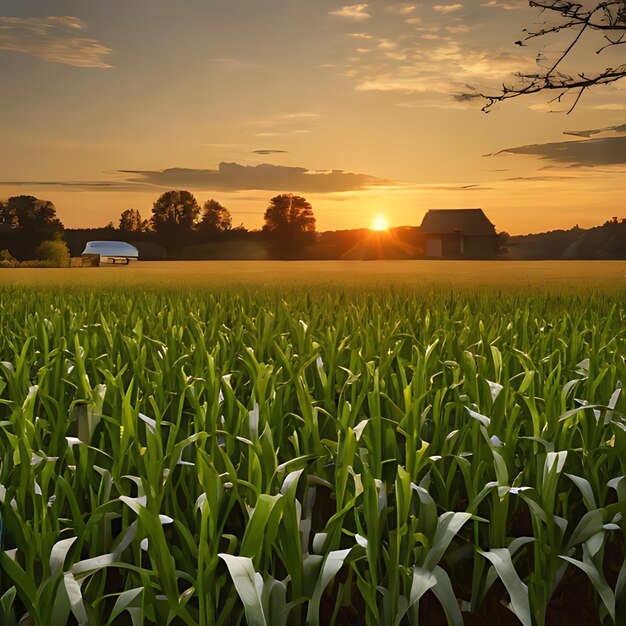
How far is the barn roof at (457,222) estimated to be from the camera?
56.5 meters

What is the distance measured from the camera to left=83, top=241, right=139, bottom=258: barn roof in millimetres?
48216

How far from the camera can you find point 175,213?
52.7 m

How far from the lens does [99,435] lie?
7.72ft

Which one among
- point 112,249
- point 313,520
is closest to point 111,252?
point 112,249

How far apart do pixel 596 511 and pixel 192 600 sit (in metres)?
0.90

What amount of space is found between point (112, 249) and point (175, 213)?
619 cm

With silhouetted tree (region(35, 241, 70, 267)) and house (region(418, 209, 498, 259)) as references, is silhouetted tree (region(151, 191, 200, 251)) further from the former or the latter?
house (region(418, 209, 498, 259))

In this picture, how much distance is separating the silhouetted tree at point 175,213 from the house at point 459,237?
17.5 meters

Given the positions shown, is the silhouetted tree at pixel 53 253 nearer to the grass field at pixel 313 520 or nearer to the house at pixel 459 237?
the house at pixel 459 237

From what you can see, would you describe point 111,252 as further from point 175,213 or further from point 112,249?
point 175,213

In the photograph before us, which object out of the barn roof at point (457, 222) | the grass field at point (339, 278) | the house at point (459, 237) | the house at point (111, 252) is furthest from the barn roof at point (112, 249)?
the grass field at point (339, 278)

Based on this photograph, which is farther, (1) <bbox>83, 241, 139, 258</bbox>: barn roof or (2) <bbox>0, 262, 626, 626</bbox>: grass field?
(1) <bbox>83, 241, 139, 258</bbox>: barn roof

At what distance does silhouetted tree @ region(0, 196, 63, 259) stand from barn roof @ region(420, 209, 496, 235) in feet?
89.2

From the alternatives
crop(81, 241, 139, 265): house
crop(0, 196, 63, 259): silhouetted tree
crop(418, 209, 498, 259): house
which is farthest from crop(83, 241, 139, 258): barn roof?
crop(418, 209, 498, 259): house
